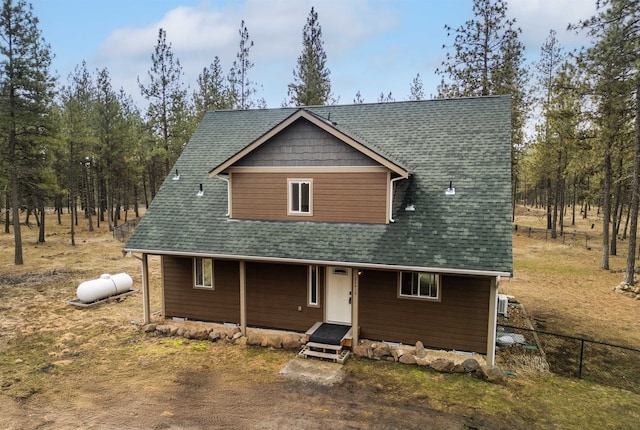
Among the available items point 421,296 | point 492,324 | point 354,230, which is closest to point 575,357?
point 492,324

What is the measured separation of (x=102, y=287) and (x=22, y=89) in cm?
1399

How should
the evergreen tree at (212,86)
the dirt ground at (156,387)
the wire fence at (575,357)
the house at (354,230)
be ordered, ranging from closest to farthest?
the dirt ground at (156,387) < the wire fence at (575,357) < the house at (354,230) < the evergreen tree at (212,86)

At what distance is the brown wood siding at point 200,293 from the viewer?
13.3 metres

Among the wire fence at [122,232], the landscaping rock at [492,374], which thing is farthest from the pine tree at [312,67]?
the landscaping rock at [492,374]

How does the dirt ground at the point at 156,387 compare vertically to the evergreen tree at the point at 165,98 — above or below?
below

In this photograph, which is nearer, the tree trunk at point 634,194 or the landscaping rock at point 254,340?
the landscaping rock at point 254,340

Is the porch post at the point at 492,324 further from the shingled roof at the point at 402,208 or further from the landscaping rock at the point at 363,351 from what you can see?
the landscaping rock at the point at 363,351

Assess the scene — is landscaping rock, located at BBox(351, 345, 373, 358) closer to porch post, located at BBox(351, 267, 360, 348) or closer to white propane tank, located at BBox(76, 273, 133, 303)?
porch post, located at BBox(351, 267, 360, 348)

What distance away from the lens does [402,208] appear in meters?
12.3

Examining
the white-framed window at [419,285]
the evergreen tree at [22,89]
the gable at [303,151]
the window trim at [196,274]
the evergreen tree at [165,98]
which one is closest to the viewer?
the white-framed window at [419,285]

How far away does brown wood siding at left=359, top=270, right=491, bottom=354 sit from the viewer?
35.9ft

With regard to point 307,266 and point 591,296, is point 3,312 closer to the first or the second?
point 307,266

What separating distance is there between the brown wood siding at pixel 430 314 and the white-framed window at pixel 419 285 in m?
0.14

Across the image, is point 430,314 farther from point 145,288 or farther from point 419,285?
point 145,288
